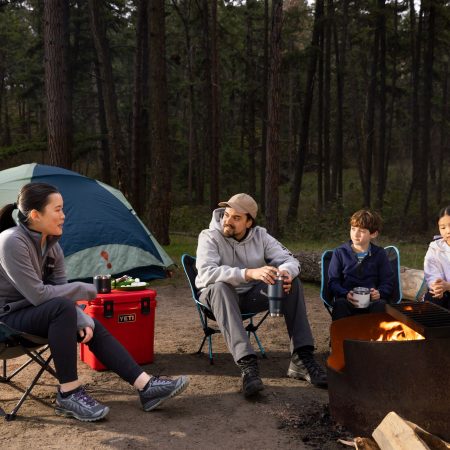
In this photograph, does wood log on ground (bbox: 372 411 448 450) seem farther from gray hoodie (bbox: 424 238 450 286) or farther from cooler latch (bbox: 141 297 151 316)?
cooler latch (bbox: 141 297 151 316)

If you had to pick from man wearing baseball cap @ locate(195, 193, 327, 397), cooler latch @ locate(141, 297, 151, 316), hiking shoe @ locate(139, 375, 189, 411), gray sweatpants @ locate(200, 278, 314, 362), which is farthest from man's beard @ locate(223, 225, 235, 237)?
hiking shoe @ locate(139, 375, 189, 411)

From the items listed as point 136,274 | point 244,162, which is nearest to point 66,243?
point 136,274

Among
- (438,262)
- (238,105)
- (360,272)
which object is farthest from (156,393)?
(238,105)

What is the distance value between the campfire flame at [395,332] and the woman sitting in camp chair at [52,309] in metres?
1.28

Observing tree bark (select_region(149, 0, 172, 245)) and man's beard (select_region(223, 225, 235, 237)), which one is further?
tree bark (select_region(149, 0, 172, 245))

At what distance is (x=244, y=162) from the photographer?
26.8 meters

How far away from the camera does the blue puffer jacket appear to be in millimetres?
4320

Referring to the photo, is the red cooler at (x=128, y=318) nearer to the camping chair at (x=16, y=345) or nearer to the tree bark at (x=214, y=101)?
the camping chair at (x=16, y=345)

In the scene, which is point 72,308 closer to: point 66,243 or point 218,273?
point 218,273

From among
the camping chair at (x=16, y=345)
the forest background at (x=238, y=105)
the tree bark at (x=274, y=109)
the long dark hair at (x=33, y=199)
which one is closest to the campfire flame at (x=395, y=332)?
the camping chair at (x=16, y=345)

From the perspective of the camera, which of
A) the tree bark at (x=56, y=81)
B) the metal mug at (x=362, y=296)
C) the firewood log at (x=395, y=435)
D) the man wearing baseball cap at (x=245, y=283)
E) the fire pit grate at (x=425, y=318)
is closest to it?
the firewood log at (x=395, y=435)

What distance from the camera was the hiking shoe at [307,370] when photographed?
12.6ft

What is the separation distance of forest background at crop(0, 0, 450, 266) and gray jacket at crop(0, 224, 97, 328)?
236 inches

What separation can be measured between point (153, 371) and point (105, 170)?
694 inches
